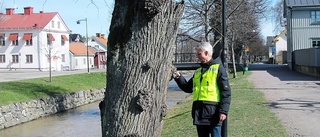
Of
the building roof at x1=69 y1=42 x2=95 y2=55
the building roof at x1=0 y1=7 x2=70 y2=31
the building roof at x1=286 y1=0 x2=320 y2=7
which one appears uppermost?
the building roof at x1=0 y1=7 x2=70 y2=31

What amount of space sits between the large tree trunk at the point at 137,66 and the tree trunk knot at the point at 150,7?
52 millimetres

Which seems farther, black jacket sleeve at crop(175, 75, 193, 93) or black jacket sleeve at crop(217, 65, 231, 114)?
black jacket sleeve at crop(175, 75, 193, 93)

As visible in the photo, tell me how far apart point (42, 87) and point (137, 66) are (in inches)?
1018

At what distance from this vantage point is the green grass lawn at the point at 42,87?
23653mm

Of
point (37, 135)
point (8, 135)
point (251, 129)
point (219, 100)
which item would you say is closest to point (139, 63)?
point (219, 100)

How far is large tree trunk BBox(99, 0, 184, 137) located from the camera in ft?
11.8

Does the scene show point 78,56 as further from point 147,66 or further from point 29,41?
point 147,66

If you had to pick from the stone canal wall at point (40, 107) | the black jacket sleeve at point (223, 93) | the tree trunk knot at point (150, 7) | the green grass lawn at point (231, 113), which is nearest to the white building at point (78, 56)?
the stone canal wall at point (40, 107)

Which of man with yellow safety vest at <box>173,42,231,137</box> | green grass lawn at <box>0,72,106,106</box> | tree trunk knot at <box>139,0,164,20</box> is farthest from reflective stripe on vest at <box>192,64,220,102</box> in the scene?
green grass lawn at <box>0,72,106,106</box>

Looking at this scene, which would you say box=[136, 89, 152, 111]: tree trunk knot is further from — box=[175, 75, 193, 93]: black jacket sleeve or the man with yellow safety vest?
box=[175, 75, 193, 93]: black jacket sleeve

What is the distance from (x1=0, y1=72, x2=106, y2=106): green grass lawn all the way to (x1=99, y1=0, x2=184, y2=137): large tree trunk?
1894cm

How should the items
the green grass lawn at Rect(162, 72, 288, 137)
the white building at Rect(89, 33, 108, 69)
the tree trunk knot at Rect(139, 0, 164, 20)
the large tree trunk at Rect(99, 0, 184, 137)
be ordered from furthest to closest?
the white building at Rect(89, 33, 108, 69) < the green grass lawn at Rect(162, 72, 288, 137) < the large tree trunk at Rect(99, 0, 184, 137) < the tree trunk knot at Rect(139, 0, 164, 20)

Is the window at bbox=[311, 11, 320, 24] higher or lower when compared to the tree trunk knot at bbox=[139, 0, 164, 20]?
higher

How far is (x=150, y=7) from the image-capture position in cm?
342
